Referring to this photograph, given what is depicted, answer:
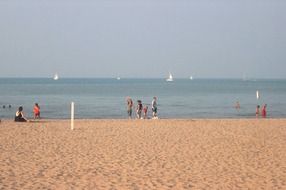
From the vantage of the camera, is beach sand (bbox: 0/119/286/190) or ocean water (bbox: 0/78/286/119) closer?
beach sand (bbox: 0/119/286/190)

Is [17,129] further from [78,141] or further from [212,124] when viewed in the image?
[212,124]

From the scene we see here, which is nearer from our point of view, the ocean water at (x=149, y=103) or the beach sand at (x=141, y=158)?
the beach sand at (x=141, y=158)

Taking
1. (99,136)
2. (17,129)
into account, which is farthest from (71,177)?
(17,129)

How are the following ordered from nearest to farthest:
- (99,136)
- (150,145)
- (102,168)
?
1. (102,168)
2. (150,145)
3. (99,136)

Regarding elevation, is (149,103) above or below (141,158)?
above

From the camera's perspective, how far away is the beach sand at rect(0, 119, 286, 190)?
972cm

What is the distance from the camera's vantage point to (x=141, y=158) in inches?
499

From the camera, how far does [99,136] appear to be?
17766 mm

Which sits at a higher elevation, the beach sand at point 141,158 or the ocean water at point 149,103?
the ocean water at point 149,103

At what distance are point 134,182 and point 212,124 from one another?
14.1m

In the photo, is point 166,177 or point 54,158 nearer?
point 166,177

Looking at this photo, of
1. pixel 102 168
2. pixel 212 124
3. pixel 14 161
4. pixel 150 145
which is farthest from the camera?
pixel 212 124

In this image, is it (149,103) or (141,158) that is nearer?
(141,158)

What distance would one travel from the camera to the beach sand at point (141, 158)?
31.9 ft
